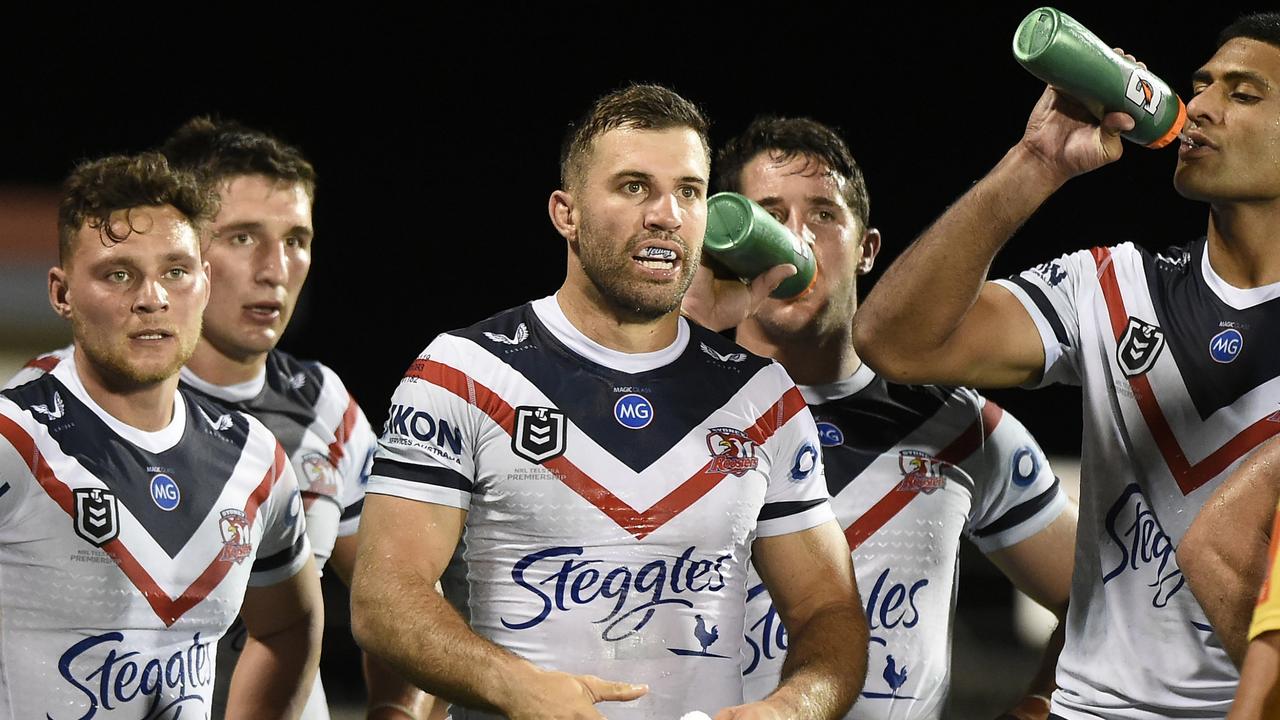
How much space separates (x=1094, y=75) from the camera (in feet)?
8.68

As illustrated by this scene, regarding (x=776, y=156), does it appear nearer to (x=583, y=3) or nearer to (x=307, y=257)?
(x=307, y=257)

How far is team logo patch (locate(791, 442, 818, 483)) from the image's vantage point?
2812mm

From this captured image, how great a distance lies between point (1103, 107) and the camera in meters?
2.76

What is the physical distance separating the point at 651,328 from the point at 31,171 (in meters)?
6.83

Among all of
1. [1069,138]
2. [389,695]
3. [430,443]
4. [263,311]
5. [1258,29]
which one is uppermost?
[1258,29]

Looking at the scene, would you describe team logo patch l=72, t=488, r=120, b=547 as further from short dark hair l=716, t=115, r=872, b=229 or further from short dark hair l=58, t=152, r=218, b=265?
short dark hair l=716, t=115, r=872, b=229

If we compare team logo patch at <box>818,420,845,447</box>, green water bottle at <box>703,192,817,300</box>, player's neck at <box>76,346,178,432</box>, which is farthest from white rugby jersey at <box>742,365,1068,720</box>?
player's neck at <box>76,346,178,432</box>

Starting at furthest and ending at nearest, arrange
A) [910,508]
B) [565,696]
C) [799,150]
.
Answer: [799,150] < [910,508] < [565,696]

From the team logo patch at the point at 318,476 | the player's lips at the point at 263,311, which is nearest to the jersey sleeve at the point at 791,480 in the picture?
the team logo patch at the point at 318,476

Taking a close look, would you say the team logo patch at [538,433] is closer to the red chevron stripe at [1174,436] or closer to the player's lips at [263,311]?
the red chevron stripe at [1174,436]

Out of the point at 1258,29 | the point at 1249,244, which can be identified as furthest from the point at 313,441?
the point at 1258,29

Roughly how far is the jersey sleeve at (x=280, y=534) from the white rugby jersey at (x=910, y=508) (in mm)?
1019

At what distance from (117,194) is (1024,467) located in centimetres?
219

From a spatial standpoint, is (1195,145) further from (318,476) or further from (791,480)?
(318,476)
